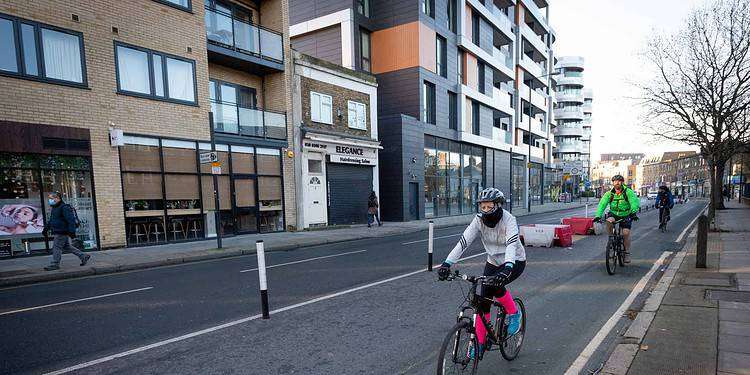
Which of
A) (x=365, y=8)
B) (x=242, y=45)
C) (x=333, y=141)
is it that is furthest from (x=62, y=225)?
(x=365, y=8)

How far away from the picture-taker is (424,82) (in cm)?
2338

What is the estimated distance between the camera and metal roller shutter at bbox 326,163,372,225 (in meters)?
18.9

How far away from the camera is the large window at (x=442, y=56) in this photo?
24.9 m

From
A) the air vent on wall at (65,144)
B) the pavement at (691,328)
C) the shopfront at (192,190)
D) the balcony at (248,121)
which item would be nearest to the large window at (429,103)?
the balcony at (248,121)

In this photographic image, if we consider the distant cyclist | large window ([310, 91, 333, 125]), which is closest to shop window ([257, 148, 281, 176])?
large window ([310, 91, 333, 125])

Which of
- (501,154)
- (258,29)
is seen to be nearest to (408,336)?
(258,29)

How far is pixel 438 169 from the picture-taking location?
24969 millimetres

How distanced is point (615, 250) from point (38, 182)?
14935mm

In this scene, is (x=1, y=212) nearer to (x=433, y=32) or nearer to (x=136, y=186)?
(x=136, y=186)

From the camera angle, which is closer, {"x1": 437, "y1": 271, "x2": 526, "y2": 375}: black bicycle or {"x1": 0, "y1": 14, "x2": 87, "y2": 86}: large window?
{"x1": 437, "y1": 271, "x2": 526, "y2": 375}: black bicycle

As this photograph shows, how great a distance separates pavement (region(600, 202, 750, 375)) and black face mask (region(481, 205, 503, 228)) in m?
1.64

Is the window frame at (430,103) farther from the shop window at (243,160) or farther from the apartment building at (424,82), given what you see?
the shop window at (243,160)

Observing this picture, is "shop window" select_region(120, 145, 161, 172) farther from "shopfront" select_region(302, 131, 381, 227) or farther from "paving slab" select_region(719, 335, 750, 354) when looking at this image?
"paving slab" select_region(719, 335, 750, 354)

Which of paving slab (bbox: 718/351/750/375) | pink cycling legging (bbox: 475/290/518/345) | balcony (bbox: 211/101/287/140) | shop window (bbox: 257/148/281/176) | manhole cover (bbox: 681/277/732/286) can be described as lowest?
manhole cover (bbox: 681/277/732/286)
